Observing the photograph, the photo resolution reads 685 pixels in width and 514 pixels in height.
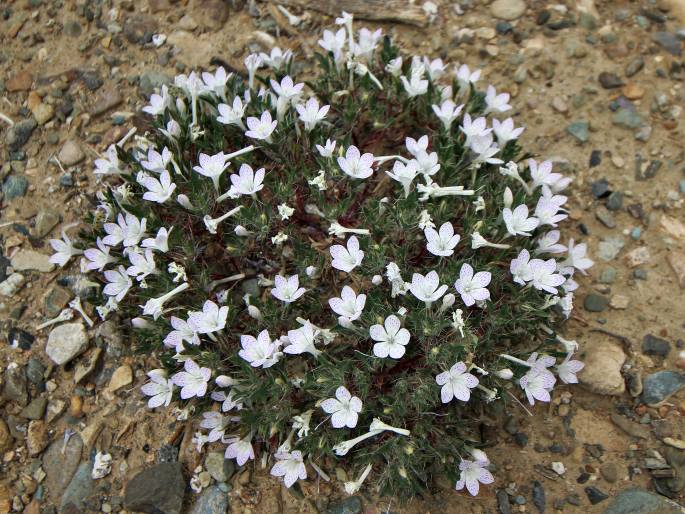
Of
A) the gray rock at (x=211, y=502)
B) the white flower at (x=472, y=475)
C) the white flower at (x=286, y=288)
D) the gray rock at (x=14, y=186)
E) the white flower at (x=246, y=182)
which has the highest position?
the white flower at (x=246, y=182)

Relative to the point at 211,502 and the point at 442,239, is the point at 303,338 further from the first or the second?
the point at 211,502

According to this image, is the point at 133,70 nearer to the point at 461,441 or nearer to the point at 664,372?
the point at 461,441

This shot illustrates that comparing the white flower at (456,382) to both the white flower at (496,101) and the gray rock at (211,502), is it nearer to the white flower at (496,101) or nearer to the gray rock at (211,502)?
the gray rock at (211,502)

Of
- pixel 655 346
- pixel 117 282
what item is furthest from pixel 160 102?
pixel 655 346

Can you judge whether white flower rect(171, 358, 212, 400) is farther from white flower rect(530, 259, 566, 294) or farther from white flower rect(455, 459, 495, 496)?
white flower rect(530, 259, 566, 294)

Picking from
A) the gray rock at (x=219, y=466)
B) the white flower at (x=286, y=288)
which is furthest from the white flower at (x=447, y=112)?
the gray rock at (x=219, y=466)

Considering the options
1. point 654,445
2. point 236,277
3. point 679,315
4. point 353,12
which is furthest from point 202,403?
point 353,12

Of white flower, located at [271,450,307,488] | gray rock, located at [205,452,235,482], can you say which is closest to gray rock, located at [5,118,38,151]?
gray rock, located at [205,452,235,482]
